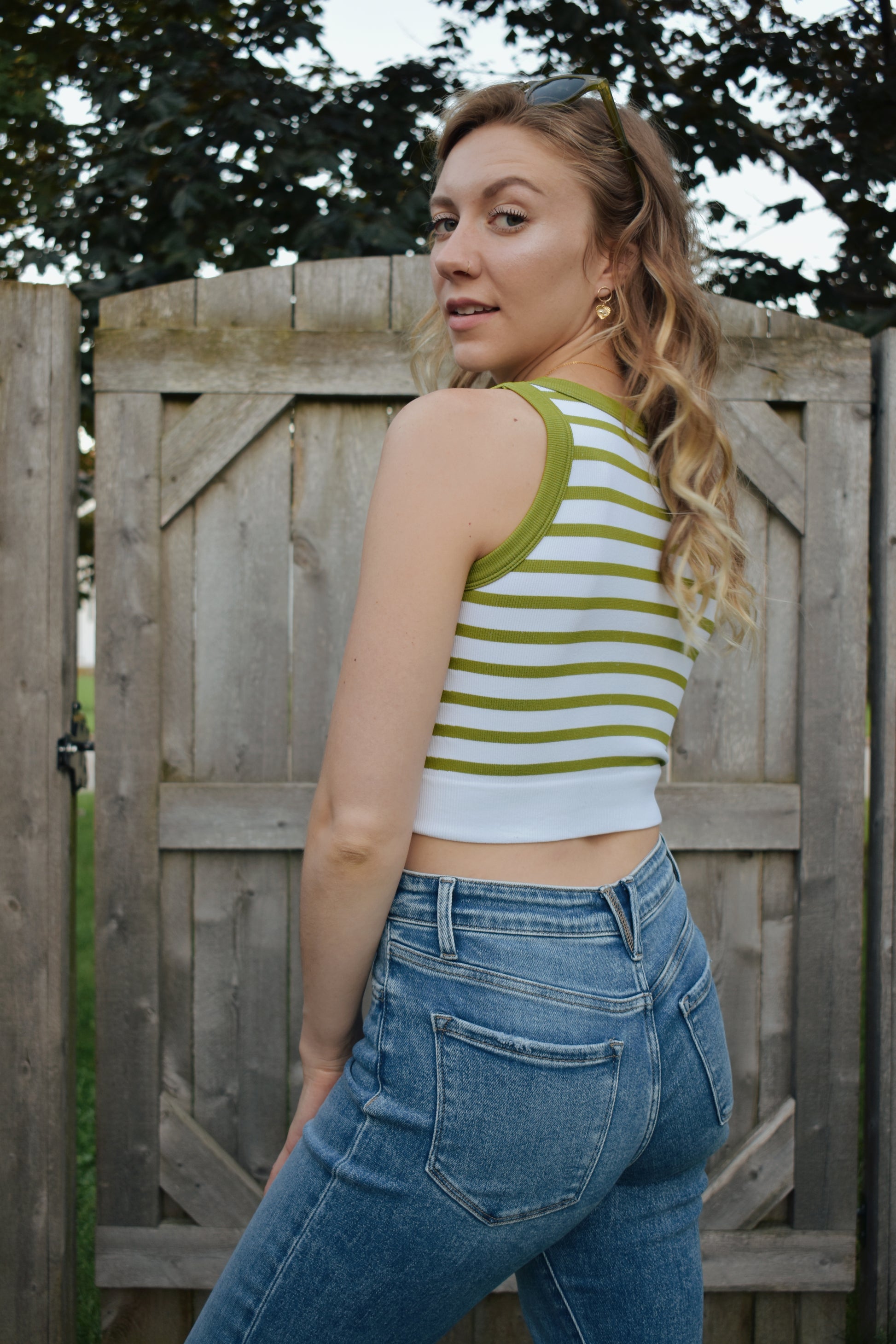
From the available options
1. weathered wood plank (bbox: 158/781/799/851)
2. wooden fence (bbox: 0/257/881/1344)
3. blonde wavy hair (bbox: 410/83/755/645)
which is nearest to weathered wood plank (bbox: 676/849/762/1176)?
wooden fence (bbox: 0/257/881/1344)

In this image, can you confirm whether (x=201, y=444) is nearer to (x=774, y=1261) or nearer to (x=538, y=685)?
(x=538, y=685)

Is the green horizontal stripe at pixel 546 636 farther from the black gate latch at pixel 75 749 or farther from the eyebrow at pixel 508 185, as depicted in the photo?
the black gate latch at pixel 75 749

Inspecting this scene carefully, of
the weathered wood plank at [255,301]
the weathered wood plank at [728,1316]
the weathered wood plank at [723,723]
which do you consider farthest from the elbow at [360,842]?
the weathered wood plank at [728,1316]

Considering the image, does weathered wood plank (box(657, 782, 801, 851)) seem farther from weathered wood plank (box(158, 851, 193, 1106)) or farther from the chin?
the chin

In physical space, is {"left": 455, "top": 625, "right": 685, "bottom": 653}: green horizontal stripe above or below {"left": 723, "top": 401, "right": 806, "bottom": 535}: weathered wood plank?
below

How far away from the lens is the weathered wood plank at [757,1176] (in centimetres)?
240

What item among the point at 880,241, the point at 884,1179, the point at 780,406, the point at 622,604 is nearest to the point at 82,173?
the point at 780,406

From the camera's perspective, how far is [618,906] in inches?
38.5

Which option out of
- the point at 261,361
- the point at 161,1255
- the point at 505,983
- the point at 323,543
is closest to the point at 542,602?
the point at 505,983

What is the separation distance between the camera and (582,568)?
3.03 ft

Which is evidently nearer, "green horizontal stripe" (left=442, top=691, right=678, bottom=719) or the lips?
"green horizontal stripe" (left=442, top=691, right=678, bottom=719)

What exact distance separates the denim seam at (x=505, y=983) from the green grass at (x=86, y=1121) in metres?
1.73

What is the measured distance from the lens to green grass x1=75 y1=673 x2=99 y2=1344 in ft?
8.44

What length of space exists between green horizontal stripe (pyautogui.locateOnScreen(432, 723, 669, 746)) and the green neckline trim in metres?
0.27
